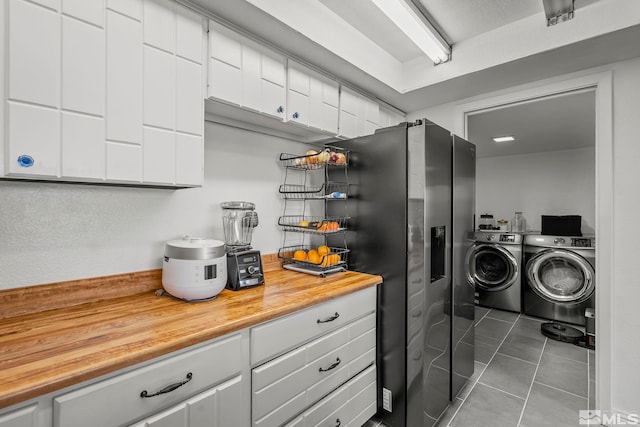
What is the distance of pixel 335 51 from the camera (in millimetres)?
1781

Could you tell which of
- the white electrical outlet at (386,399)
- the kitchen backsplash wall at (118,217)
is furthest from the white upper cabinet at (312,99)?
the white electrical outlet at (386,399)

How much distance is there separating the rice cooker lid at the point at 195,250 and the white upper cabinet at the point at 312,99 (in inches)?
33.2

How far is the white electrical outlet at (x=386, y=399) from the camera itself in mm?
1749

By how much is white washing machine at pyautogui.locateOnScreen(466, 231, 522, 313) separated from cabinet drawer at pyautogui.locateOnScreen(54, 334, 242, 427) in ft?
10.8

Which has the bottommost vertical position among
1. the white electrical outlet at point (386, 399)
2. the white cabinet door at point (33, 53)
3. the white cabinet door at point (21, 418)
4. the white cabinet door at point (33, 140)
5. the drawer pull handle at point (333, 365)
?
the white electrical outlet at point (386, 399)

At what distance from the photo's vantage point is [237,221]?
1753mm

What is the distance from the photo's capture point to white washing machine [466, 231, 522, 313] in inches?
144

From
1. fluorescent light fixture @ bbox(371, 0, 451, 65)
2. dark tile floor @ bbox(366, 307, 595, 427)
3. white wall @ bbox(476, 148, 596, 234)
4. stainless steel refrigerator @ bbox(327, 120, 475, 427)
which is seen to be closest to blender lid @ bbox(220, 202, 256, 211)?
stainless steel refrigerator @ bbox(327, 120, 475, 427)

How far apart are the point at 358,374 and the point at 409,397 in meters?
0.32

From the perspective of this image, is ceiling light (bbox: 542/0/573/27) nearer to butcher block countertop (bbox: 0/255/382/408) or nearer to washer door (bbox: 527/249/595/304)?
butcher block countertop (bbox: 0/255/382/408)

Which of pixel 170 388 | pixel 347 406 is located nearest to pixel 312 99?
pixel 170 388

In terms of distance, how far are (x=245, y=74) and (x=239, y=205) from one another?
0.70m

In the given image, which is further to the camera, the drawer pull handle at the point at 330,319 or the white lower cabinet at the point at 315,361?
the drawer pull handle at the point at 330,319

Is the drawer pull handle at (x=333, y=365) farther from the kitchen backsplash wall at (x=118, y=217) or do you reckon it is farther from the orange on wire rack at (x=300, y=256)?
the kitchen backsplash wall at (x=118, y=217)
